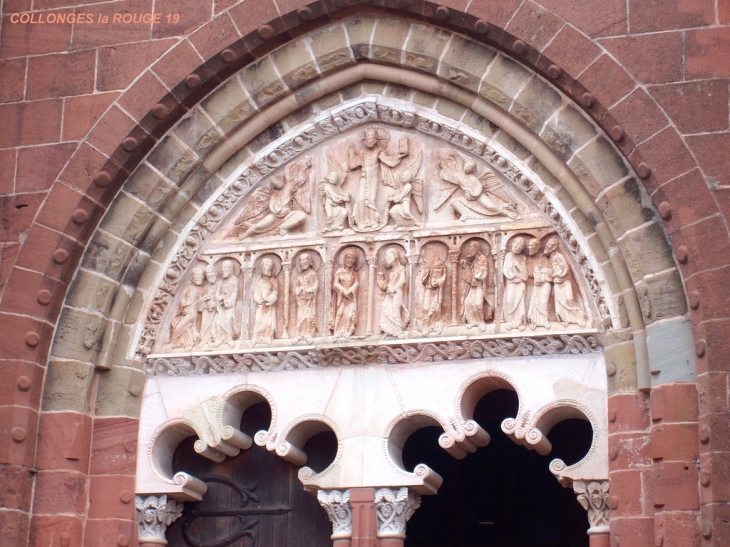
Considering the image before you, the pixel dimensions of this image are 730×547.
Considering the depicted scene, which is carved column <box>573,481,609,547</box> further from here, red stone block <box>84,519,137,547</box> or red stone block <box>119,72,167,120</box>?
red stone block <box>119,72,167,120</box>

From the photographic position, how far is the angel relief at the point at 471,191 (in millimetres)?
9492

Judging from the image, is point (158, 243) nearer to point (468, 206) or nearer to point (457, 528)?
point (468, 206)

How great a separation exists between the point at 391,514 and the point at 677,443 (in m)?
1.99

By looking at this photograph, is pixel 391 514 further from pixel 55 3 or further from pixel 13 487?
pixel 55 3

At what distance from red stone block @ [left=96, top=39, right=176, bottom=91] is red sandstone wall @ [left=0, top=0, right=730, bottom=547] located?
1 centimetres

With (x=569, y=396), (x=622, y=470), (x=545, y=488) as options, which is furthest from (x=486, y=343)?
(x=545, y=488)

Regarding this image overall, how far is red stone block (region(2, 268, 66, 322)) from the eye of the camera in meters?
9.45

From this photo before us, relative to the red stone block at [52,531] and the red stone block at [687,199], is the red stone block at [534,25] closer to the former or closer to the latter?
the red stone block at [687,199]

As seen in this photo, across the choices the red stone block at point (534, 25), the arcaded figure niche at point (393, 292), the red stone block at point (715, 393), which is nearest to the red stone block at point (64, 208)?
the arcaded figure niche at point (393, 292)

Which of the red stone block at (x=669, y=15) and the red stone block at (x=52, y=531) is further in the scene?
the red stone block at (x=52, y=531)

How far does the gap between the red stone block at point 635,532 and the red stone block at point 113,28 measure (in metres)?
4.76

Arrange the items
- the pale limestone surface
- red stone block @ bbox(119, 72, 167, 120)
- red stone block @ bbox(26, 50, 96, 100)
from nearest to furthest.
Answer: the pale limestone surface, red stone block @ bbox(119, 72, 167, 120), red stone block @ bbox(26, 50, 96, 100)

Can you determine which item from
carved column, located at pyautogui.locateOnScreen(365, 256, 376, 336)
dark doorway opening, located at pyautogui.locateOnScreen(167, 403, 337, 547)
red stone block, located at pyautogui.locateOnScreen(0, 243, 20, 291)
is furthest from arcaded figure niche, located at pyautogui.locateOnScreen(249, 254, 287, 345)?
red stone block, located at pyautogui.locateOnScreen(0, 243, 20, 291)

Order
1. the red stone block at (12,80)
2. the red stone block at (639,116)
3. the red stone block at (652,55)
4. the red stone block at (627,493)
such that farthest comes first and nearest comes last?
1. the red stone block at (12,80)
2. the red stone block at (652,55)
3. the red stone block at (639,116)
4. the red stone block at (627,493)
